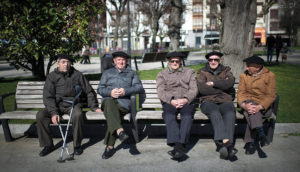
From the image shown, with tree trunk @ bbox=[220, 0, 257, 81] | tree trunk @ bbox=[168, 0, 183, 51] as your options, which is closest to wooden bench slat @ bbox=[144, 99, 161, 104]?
tree trunk @ bbox=[220, 0, 257, 81]

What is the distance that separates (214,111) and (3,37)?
560cm

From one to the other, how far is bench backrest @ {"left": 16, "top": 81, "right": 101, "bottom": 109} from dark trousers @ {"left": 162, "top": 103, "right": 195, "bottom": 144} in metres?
1.51

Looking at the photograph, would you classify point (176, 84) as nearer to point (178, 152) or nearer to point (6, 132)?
→ point (178, 152)

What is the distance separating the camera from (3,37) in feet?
22.6

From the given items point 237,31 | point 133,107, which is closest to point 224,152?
point 133,107

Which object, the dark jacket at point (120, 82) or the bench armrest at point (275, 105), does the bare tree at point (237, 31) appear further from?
the dark jacket at point (120, 82)

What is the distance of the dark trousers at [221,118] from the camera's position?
13.0 ft

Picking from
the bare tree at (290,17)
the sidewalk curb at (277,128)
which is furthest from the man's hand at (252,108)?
the bare tree at (290,17)

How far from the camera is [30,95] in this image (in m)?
5.01

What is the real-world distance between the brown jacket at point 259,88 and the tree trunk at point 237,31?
313 cm

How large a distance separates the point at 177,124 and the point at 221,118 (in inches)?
25.8

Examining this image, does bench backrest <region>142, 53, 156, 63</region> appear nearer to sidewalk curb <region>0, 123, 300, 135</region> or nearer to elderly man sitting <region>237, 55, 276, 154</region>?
sidewalk curb <region>0, 123, 300, 135</region>

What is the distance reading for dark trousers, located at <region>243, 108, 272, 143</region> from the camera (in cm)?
404

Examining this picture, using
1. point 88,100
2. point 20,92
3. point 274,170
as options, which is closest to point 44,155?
point 88,100
